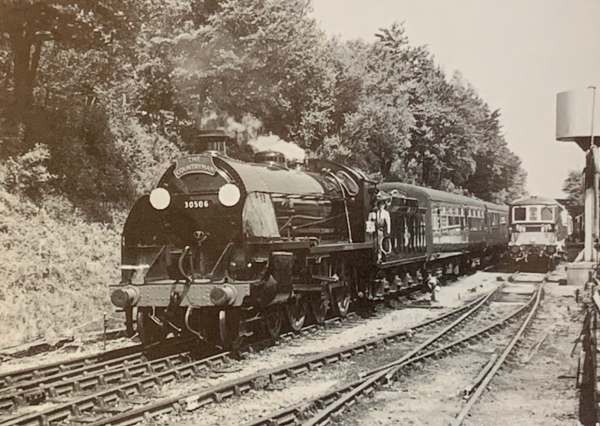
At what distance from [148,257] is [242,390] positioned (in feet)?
8.84

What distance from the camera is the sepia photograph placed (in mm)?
6941

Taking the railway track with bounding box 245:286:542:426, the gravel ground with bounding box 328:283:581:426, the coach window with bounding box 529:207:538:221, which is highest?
the coach window with bounding box 529:207:538:221

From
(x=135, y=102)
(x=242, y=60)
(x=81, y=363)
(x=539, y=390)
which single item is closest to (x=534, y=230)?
(x=242, y=60)

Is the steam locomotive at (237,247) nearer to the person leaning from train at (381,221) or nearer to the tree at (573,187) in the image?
the person leaning from train at (381,221)

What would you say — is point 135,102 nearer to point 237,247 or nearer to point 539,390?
point 237,247

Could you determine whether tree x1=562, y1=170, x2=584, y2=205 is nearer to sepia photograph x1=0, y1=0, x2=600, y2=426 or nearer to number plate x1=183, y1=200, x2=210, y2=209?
sepia photograph x1=0, y1=0, x2=600, y2=426

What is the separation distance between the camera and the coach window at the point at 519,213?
23547 millimetres

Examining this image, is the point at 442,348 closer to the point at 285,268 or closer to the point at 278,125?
the point at 285,268

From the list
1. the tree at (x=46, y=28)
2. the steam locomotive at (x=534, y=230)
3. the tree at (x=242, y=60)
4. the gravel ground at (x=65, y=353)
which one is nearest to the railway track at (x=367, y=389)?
the gravel ground at (x=65, y=353)

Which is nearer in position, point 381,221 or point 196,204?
point 196,204

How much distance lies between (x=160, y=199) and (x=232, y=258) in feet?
3.94

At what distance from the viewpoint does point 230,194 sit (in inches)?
341

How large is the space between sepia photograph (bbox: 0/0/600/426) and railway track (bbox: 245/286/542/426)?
36 millimetres

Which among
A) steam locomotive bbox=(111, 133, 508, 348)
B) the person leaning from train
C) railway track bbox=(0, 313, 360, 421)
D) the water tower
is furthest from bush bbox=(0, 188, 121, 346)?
the water tower
